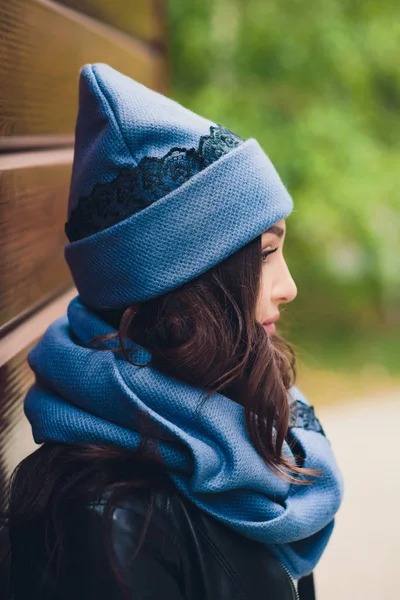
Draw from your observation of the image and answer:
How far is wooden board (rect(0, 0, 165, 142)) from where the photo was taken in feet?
5.47

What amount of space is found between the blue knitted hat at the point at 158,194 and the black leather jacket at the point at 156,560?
415mm

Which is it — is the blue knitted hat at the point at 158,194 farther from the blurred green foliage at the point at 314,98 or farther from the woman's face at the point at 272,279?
the blurred green foliage at the point at 314,98

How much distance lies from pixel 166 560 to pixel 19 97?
1.12 metres

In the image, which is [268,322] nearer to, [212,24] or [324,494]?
[324,494]

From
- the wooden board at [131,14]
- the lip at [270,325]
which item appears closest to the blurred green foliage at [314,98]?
the wooden board at [131,14]

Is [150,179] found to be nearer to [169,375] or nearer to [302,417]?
[169,375]

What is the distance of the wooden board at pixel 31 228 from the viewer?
169 centimetres

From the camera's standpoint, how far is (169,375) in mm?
1438

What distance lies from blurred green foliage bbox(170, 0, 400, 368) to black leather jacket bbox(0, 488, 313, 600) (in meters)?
4.51

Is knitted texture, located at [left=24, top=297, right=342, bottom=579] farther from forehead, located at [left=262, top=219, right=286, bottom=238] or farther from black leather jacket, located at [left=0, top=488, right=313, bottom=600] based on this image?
forehead, located at [left=262, top=219, right=286, bottom=238]

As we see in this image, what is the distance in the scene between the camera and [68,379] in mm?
1468

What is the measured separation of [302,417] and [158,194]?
711mm

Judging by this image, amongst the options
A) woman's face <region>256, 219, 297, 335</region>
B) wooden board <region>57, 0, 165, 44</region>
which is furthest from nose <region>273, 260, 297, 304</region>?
wooden board <region>57, 0, 165, 44</region>

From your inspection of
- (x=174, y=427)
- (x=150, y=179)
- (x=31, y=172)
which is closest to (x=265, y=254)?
(x=150, y=179)
